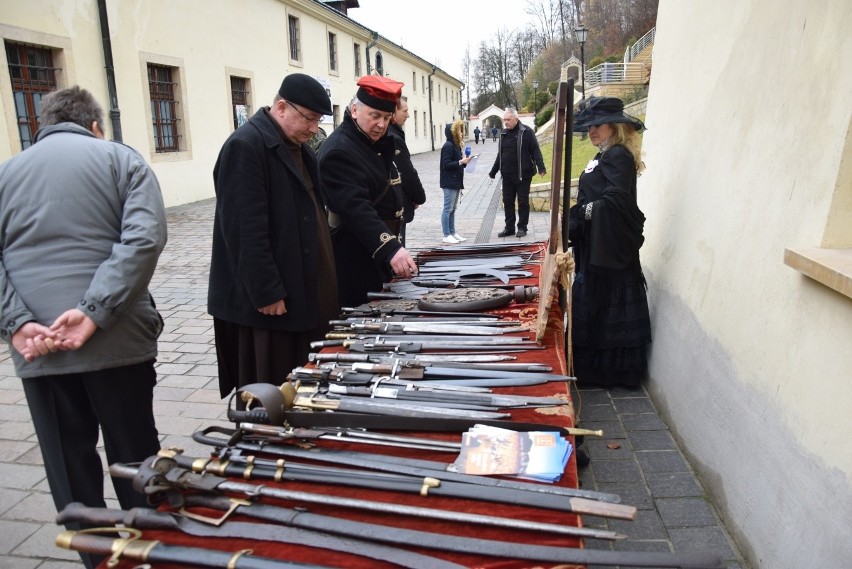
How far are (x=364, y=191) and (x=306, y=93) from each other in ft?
1.96

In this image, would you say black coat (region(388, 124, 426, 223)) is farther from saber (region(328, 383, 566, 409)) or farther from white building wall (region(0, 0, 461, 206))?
white building wall (region(0, 0, 461, 206))

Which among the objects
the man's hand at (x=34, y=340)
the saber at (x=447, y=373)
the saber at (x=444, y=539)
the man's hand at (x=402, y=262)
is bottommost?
the saber at (x=444, y=539)

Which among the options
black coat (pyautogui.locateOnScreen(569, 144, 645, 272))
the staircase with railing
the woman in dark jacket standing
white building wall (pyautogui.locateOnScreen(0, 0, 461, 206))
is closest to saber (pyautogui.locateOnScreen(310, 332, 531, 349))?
black coat (pyautogui.locateOnScreen(569, 144, 645, 272))

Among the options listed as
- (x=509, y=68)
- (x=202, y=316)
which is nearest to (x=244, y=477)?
(x=202, y=316)

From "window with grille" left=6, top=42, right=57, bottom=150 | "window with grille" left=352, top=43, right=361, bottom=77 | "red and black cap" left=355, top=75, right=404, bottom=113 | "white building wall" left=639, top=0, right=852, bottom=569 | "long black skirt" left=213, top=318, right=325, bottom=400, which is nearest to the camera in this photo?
"white building wall" left=639, top=0, right=852, bottom=569

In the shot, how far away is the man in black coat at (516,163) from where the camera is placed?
893 centimetres

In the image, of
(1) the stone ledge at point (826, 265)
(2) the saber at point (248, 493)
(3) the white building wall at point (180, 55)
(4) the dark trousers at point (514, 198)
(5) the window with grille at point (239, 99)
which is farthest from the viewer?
(5) the window with grille at point (239, 99)

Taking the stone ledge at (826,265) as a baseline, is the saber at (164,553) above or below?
below

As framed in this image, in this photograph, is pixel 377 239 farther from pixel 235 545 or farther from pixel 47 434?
pixel 235 545

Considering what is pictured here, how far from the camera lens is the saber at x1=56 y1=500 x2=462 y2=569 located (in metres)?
1.25

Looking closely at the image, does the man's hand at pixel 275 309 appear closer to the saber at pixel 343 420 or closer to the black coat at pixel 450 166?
the saber at pixel 343 420

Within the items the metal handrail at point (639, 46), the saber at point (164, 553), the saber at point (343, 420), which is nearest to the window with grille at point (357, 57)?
the metal handrail at point (639, 46)

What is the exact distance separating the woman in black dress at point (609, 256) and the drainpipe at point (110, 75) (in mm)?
10654

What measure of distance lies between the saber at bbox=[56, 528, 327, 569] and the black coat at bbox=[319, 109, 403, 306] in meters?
1.86
